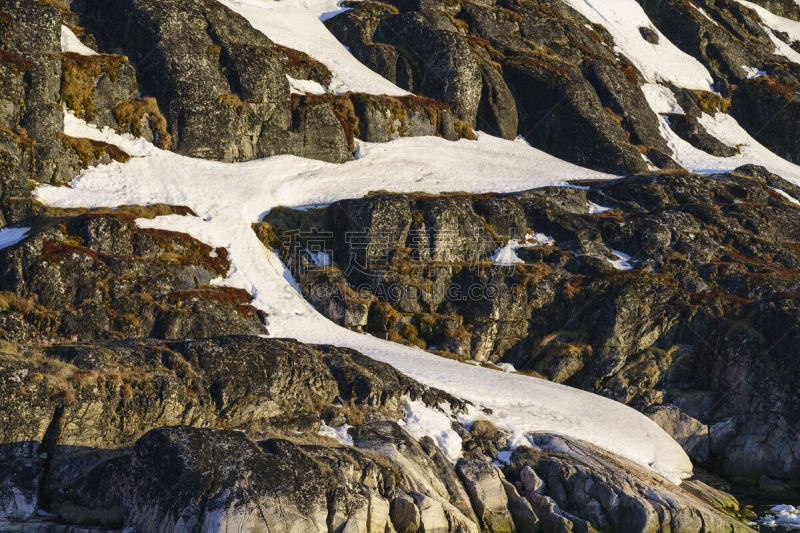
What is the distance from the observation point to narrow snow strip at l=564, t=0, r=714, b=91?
95438 mm

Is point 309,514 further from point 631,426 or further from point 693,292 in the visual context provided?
point 693,292

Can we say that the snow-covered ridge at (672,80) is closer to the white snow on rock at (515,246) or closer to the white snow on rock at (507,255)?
the white snow on rock at (515,246)

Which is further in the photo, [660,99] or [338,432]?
[660,99]

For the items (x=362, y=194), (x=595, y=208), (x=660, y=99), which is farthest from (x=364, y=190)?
(x=660, y=99)

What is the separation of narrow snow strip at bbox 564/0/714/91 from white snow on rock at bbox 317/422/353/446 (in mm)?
75269

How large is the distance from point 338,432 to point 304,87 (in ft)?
141

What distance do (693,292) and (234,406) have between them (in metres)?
30.7

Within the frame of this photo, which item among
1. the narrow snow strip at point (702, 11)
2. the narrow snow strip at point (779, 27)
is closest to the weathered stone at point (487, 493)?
the narrow snow strip at point (702, 11)

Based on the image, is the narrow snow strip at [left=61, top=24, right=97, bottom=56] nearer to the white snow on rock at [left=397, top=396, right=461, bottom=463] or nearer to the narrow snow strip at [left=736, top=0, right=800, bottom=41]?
the white snow on rock at [left=397, top=396, right=461, bottom=463]

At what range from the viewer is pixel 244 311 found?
43.9 metres

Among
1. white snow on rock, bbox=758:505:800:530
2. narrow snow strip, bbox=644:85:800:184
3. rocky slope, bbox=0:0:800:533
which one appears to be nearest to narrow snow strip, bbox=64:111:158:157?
rocky slope, bbox=0:0:800:533

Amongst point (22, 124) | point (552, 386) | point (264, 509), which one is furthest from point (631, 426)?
point (22, 124)

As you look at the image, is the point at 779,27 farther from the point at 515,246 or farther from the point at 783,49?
the point at 515,246

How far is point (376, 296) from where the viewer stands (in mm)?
49219
